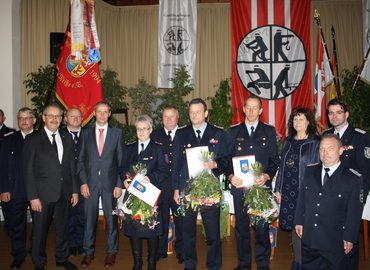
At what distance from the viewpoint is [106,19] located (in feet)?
30.0

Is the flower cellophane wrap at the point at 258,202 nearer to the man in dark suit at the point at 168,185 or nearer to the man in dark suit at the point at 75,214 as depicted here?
the man in dark suit at the point at 168,185

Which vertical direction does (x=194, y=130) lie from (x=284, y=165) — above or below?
above

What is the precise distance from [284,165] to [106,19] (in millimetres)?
7334

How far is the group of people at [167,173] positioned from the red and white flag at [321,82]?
2650 millimetres

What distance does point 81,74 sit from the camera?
5.38 metres

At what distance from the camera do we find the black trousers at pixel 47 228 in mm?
3555

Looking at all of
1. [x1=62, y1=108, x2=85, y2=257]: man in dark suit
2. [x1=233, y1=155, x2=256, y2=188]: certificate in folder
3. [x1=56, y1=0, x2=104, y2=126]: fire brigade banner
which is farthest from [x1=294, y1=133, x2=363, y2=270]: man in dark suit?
[x1=56, y1=0, x2=104, y2=126]: fire brigade banner

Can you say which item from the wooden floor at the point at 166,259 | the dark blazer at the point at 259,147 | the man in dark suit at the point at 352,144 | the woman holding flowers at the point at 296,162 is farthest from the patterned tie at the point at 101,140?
the man in dark suit at the point at 352,144

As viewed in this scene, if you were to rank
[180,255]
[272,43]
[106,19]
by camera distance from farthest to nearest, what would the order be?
[106,19], [272,43], [180,255]

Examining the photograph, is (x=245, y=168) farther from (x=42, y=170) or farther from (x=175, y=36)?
(x=175, y=36)

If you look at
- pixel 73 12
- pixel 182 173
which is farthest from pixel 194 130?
pixel 73 12

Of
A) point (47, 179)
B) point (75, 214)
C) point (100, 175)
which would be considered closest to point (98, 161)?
point (100, 175)

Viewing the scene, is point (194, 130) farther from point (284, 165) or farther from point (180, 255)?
point (180, 255)

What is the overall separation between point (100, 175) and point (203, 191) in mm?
1289
